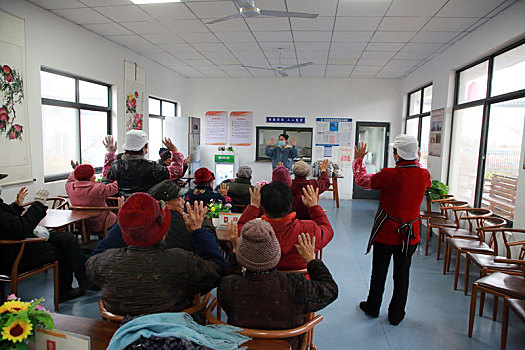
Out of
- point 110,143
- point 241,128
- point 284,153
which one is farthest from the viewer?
point 241,128

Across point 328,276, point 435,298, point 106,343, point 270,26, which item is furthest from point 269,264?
point 270,26

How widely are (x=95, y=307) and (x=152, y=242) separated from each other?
2.03 m

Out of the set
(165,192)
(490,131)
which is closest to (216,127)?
(490,131)

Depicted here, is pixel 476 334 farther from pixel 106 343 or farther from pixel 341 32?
pixel 341 32

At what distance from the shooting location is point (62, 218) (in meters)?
3.21

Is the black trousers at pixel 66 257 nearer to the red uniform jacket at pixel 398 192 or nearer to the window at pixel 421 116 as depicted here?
the red uniform jacket at pixel 398 192

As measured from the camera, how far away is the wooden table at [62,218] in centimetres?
297

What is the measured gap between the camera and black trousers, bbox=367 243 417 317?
2.80 meters

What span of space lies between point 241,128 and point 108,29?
14.3ft

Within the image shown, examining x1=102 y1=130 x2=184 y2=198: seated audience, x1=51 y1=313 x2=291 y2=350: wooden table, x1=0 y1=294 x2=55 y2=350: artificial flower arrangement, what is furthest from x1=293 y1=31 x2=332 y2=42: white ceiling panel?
x1=0 y1=294 x2=55 y2=350: artificial flower arrangement

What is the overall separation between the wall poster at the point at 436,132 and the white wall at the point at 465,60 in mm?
90

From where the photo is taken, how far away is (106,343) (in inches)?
54.3

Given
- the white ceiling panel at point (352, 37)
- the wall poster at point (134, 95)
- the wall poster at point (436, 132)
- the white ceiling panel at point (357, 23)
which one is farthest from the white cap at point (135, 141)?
the wall poster at point (436, 132)

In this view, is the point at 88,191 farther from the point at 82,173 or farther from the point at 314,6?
the point at 314,6
